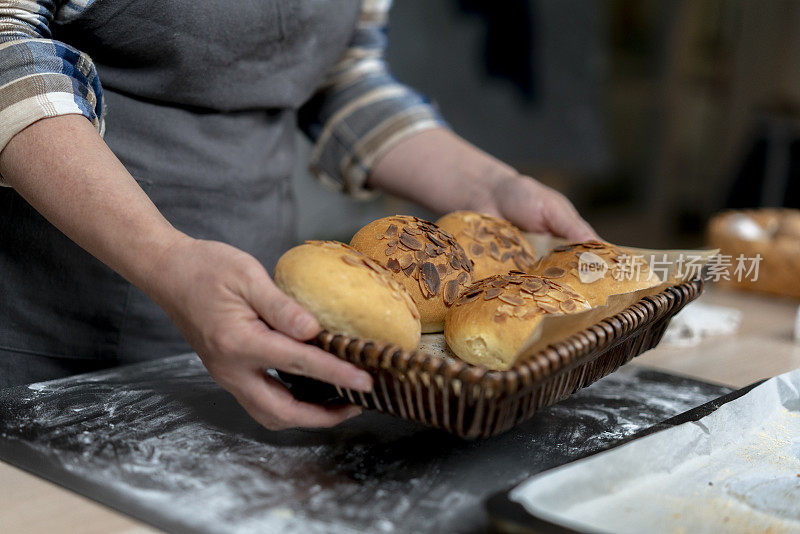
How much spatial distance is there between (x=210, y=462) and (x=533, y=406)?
322mm

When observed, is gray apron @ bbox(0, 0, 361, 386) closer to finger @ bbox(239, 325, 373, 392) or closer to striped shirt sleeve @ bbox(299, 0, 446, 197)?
striped shirt sleeve @ bbox(299, 0, 446, 197)

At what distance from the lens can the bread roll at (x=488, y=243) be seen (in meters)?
0.93

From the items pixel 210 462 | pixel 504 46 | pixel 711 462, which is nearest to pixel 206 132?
pixel 210 462

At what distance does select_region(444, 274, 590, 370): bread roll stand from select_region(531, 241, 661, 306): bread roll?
0.07 m

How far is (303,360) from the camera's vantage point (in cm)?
65

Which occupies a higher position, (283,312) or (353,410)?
(283,312)

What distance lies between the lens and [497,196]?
4.06 feet

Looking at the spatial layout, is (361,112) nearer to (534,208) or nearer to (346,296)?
(534,208)

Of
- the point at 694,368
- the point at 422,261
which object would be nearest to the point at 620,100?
the point at 694,368

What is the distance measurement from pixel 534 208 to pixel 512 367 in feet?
1.80

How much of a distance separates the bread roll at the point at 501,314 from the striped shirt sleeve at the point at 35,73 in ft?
1.56

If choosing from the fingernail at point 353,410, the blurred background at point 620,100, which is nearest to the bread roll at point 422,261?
the fingernail at point 353,410

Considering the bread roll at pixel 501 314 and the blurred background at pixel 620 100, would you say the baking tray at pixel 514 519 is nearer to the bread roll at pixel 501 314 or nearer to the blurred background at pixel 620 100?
the bread roll at pixel 501 314

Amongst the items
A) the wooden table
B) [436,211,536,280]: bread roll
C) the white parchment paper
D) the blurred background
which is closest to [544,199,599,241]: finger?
[436,211,536,280]: bread roll
